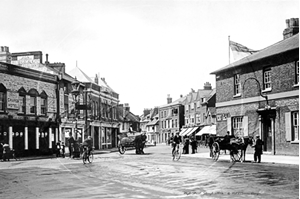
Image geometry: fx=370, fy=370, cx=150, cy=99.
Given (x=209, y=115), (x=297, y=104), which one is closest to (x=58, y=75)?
(x=209, y=115)

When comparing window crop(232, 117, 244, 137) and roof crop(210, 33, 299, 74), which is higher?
roof crop(210, 33, 299, 74)

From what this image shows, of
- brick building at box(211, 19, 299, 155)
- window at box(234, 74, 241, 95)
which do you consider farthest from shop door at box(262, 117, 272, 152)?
window at box(234, 74, 241, 95)

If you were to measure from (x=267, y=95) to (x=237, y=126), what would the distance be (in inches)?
14.8

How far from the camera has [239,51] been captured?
2.11 m

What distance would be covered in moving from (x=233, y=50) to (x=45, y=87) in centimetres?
193

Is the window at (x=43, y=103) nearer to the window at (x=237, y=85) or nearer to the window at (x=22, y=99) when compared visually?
the window at (x=22, y=99)

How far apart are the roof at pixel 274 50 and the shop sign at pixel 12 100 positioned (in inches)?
72.5

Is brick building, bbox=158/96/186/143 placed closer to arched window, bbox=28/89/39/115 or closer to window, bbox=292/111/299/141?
window, bbox=292/111/299/141

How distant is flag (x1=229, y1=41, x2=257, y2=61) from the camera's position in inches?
80.7

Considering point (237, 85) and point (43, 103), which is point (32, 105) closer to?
point (43, 103)

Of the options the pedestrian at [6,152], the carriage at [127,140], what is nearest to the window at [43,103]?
the pedestrian at [6,152]

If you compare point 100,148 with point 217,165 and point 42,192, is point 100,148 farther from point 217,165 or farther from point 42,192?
point 42,192

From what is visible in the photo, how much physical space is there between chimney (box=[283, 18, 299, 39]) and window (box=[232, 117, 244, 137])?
64 centimetres

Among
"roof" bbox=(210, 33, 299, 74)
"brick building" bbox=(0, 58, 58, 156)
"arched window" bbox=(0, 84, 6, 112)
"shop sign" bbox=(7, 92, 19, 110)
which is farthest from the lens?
"brick building" bbox=(0, 58, 58, 156)
